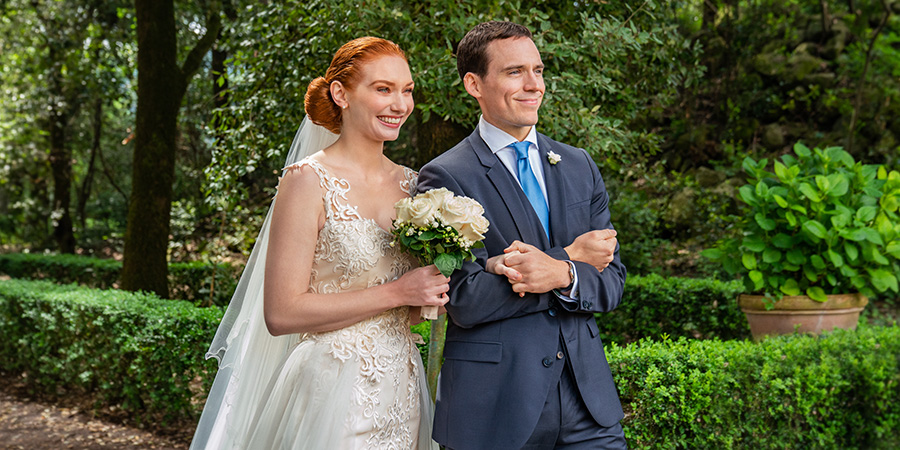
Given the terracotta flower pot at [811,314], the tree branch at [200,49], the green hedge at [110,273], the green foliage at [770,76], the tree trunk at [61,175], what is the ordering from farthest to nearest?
the tree trunk at [61,175] → the green foliage at [770,76] → the green hedge at [110,273] → the tree branch at [200,49] → the terracotta flower pot at [811,314]

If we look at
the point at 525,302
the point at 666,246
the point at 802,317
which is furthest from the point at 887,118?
the point at 525,302

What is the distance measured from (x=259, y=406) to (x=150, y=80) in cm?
595

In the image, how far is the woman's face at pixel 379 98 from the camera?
8.22ft

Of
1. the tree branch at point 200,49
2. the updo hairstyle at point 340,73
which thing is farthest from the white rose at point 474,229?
the tree branch at point 200,49

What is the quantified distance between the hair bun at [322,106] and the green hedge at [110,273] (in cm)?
580

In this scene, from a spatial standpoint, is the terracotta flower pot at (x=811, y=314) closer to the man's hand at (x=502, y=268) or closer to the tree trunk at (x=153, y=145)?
the man's hand at (x=502, y=268)

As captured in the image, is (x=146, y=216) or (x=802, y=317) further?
(x=146, y=216)

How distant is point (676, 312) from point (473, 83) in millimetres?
4310

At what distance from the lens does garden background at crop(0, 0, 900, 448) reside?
3.85m

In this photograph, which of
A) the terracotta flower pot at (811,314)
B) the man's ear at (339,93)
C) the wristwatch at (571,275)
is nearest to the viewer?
the wristwatch at (571,275)

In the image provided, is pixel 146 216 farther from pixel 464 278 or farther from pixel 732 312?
pixel 464 278

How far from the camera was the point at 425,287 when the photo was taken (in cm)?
224

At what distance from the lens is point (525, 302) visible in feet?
7.24

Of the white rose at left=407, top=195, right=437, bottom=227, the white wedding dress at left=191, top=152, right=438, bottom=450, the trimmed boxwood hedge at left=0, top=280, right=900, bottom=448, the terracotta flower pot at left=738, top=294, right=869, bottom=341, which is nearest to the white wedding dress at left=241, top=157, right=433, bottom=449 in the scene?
the white wedding dress at left=191, top=152, right=438, bottom=450
